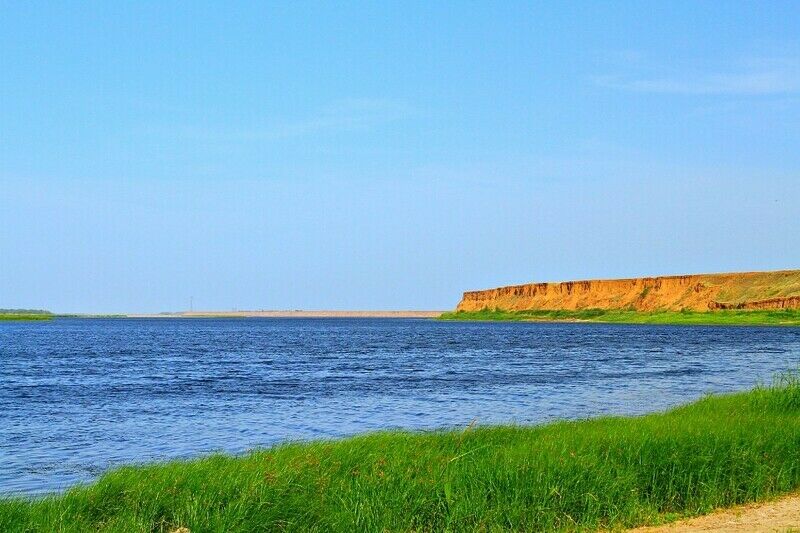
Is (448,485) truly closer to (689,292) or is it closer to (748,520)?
(748,520)

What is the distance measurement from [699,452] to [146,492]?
9.45 m

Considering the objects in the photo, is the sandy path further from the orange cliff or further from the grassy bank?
the orange cliff

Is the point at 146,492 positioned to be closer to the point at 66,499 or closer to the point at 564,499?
the point at 66,499

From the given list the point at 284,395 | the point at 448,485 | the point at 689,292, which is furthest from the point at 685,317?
the point at 448,485

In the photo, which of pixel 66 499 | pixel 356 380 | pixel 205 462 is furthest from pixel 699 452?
pixel 356 380

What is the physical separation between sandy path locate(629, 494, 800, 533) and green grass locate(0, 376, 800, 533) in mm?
347

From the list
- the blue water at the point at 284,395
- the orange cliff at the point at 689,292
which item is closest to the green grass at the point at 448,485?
the blue water at the point at 284,395

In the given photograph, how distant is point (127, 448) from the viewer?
22453 mm

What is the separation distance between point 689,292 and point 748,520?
159 metres

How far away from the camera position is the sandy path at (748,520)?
12.6 m

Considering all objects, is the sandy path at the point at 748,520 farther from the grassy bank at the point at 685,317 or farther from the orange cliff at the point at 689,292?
the orange cliff at the point at 689,292

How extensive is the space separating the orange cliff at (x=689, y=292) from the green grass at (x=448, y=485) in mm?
135822

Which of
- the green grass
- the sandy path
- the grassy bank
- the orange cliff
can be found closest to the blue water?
the green grass

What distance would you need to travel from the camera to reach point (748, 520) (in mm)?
13258
